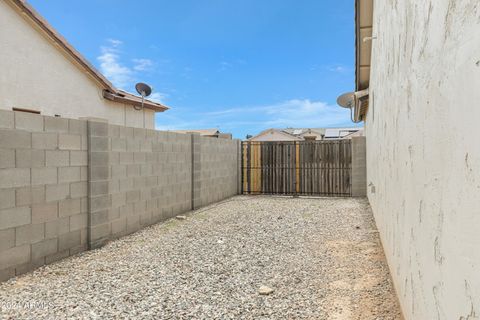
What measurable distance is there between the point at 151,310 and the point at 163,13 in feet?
30.0

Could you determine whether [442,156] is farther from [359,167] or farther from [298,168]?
[298,168]

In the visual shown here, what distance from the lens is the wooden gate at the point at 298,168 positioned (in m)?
12.3

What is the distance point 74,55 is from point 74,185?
7.07 meters

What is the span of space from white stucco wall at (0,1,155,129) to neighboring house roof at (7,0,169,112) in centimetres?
14

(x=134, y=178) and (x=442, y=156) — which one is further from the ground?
(x=442, y=156)

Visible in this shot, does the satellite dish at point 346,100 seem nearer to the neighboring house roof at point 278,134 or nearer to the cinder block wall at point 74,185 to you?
the cinder block wall at point 74,185

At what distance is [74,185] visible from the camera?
16.8 feet

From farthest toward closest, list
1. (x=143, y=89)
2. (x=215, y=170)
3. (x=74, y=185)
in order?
(x=143, y=89), (x=215, y=170), (x=74, y=185)

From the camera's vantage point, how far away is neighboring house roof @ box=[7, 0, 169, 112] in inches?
358

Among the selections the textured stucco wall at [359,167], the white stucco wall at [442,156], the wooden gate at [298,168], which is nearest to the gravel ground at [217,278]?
the white stucco wall at [442,156]

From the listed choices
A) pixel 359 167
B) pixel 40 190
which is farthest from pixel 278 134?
pixel 40 190

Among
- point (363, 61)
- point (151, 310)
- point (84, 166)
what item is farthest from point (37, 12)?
point (151, 310)

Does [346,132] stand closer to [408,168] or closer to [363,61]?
[363,61]

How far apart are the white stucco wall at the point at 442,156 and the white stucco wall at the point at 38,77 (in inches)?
362
